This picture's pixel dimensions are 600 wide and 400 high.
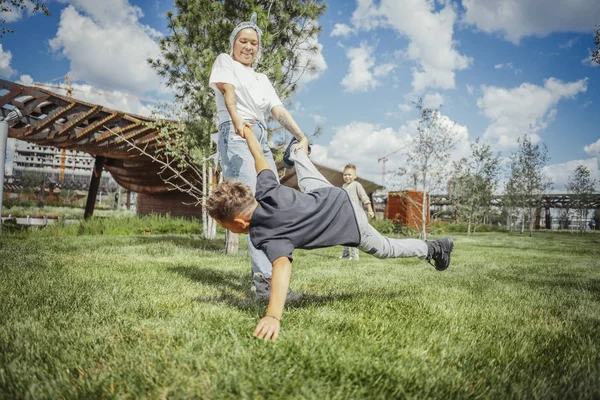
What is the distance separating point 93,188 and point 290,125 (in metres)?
14.8

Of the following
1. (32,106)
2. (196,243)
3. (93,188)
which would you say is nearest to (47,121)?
(32,106)

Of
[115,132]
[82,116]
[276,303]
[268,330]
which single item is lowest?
[268,330]

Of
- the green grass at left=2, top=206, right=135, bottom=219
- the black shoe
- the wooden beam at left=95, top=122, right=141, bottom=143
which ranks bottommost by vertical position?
the green grass at left=2, top=206, right=135, bottom=219

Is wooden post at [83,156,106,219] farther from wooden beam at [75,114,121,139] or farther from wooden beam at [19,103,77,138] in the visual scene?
wooden beam at [75,114,121,139]

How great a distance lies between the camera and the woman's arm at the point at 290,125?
3.42 m

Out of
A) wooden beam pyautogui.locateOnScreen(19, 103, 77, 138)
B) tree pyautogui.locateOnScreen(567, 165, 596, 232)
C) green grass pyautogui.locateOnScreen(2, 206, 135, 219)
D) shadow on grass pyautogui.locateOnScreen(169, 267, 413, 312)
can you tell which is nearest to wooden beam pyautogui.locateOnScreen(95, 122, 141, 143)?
wooden beam pyautogui.locateOnScreen(19, 103, 77, 138)

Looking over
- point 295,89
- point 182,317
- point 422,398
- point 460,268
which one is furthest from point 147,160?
point 422,398

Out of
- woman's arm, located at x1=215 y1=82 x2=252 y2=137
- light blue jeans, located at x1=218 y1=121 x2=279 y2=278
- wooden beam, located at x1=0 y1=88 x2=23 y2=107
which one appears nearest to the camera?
woman's arm, located at x1=215 y1=82 x2=252 y2=137

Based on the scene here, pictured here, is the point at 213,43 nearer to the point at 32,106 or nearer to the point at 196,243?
the point at 196,243

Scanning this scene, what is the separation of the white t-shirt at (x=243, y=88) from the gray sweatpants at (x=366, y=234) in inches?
28.6

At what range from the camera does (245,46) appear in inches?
151

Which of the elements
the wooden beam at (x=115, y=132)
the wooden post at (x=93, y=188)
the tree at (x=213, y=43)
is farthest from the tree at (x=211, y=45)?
the wooden post at (x=93, y=188)

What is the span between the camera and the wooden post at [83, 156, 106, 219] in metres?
15.4

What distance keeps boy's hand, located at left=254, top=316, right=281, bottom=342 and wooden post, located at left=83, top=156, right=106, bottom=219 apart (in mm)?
15006
